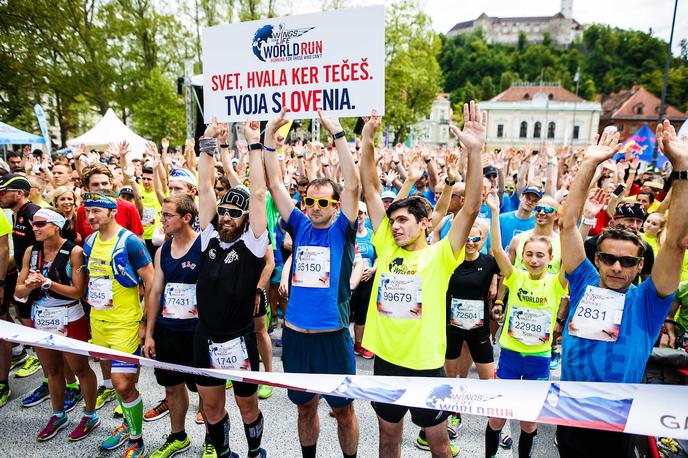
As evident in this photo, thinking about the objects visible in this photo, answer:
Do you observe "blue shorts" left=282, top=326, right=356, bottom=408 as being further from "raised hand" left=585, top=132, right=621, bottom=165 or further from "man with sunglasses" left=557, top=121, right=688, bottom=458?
"raised hand" left=585, top=132, right=621, bottom=165

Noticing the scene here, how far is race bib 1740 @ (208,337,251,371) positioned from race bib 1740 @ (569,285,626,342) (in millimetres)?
2147

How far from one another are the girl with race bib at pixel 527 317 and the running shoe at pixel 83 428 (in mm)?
3356

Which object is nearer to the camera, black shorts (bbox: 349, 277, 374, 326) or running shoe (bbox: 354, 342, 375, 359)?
black shorts (bbox: 349, 277, 374, 326)

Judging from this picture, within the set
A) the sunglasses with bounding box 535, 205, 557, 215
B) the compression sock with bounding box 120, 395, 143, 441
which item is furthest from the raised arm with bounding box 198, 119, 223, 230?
the sunglasses with bounding box 535, 205, 557, 215

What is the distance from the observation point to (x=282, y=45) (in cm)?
333

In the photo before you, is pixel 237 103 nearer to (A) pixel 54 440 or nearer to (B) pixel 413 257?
(B) pixel 413 257

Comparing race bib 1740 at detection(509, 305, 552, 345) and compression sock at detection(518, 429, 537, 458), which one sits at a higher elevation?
race bib 1740 at detection(509, 305, 552, 345)

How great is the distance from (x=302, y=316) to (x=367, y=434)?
1.49 meters

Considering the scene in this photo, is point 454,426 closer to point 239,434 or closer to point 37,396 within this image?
point 239,434

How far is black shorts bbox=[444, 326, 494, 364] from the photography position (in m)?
3.71

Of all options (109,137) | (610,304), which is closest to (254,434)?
(610,304)

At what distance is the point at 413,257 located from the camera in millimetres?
2863

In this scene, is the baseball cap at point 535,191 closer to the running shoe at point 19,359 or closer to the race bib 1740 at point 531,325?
the race bib 1740 at point 531,325

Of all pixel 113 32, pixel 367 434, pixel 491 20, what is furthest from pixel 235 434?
pixel 491 20
